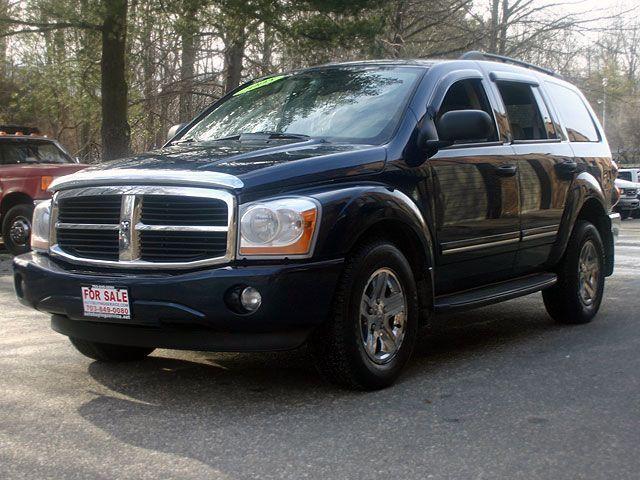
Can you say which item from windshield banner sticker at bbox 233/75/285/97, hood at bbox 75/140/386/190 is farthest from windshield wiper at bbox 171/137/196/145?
hood at bbox 75/140/386/190

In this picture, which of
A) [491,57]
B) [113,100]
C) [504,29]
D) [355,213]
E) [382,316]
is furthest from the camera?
[504,29]

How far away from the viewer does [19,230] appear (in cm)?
1398

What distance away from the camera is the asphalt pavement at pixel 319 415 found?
3979 mm

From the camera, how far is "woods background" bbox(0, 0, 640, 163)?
676 inches

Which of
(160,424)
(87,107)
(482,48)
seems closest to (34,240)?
(160,424)

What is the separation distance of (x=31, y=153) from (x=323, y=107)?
31.7 ft

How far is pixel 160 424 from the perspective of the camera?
4586 millimetres

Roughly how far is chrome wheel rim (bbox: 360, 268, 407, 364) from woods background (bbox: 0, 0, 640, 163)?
466 inches

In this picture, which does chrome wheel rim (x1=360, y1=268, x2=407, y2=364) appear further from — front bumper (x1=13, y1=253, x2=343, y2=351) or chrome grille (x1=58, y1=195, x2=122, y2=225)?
chrome grille (x1=58, y1=195, x2=122, y2=225)

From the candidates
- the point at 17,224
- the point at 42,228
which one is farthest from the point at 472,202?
the point at 17,224

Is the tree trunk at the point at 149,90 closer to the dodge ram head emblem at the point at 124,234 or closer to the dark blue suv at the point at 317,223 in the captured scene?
the dark blue suv at the point at 317,223

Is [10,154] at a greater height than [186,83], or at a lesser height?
lesser

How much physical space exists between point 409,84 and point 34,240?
98.0 inches

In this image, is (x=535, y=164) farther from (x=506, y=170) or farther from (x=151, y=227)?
(x=151, y=227)
